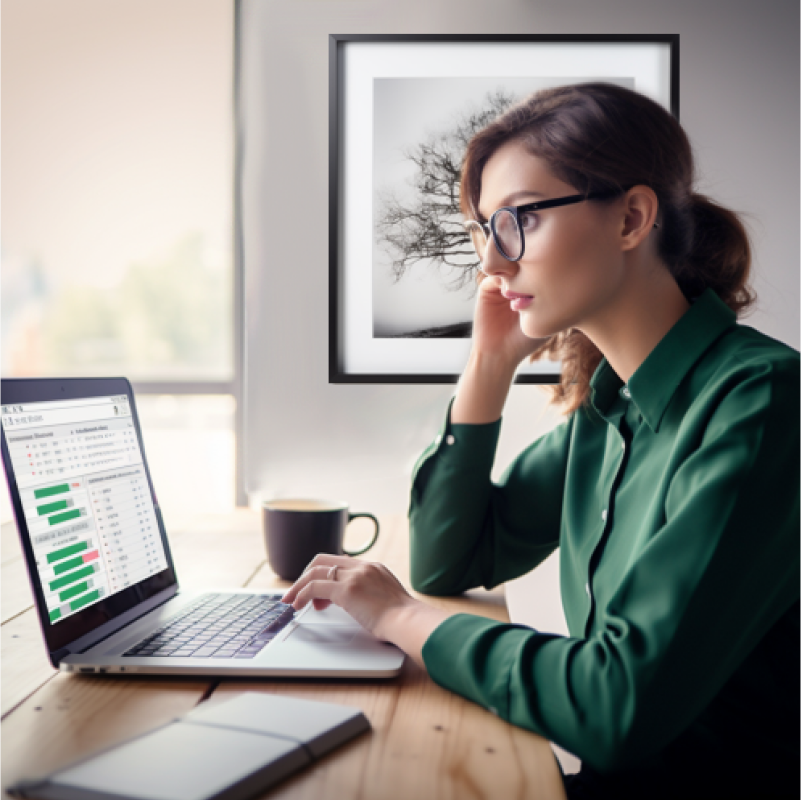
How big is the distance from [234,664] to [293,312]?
1089mm

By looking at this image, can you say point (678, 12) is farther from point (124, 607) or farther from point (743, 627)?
point (124, 607)

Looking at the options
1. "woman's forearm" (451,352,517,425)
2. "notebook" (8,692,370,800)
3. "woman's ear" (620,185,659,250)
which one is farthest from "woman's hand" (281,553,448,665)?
"woman's ear" (620,185,659,250)

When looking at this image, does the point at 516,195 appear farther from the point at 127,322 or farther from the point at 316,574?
the point at 127,322

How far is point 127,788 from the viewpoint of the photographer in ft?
1.50

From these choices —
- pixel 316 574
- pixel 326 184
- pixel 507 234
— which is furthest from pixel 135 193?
pixel 316 574

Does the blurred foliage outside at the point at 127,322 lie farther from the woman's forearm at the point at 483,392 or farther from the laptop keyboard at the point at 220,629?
the laptop keyboard at the point at 220,629

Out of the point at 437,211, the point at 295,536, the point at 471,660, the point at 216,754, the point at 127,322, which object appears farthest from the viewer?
the point at 127,322

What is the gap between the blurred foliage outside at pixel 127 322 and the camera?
1.88 m

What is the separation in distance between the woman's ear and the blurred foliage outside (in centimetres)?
117

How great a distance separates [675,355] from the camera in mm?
824

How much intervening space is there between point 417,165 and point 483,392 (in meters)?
0.73

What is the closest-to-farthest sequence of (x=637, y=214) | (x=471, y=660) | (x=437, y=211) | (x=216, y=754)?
(x=216, y=754) < (x=471, y=660) < (x=637, y=214) < (x=437, y=211)

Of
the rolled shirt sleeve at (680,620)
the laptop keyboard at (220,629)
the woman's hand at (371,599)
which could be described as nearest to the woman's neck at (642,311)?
Answer: the rolled shirt sleeve at (680,620)

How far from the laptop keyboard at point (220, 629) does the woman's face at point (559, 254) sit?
470 millimetres
